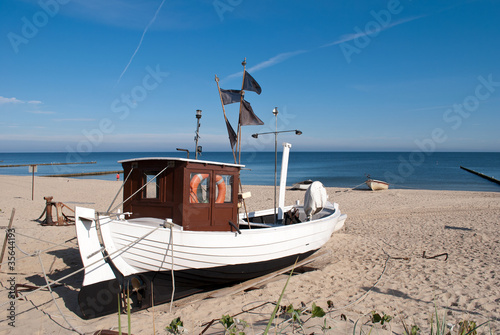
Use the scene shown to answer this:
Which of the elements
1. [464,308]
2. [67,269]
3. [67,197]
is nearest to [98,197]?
[67,197]

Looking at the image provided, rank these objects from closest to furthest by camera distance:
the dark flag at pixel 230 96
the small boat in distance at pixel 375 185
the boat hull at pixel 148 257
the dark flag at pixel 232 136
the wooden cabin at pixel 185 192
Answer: the boat hull at pixel 148 257, the wooden cabin at pixel 185 192, the dark flag at pixel 230 96, the dark flag at pixel 232 136, the small boat in distance at pixel 375 185

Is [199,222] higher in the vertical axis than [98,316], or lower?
higher

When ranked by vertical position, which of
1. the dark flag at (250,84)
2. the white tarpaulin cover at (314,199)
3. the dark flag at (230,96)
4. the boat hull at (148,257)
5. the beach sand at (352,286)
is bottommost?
the beach sand at (352,286)

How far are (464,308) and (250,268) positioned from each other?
3819 mm

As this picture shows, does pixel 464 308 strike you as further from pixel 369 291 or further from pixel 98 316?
pixel 98 316

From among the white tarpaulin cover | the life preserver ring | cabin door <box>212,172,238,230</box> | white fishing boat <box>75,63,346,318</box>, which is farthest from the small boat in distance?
the life preserver ring

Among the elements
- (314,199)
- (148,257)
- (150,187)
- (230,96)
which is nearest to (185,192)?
(150,187)

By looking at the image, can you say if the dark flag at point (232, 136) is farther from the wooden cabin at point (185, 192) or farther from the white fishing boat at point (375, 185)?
the white fishing boat at point (375, 185)

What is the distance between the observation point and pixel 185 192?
6.40 meters

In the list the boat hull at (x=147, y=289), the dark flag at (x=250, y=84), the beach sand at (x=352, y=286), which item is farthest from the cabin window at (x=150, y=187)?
the dark flag at (x=250, y=84)

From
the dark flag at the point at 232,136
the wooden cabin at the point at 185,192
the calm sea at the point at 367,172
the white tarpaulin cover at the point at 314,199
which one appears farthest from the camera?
the calm sea at the point at 367,172

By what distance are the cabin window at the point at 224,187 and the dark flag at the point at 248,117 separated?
6.19ft

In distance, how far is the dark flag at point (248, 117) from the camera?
844cm

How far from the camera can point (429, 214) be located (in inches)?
641
